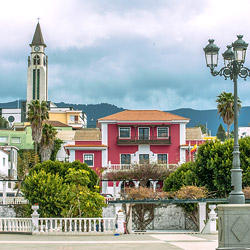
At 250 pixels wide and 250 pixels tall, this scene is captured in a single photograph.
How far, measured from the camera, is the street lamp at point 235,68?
16062mm

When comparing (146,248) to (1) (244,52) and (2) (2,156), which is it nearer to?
(1) (244,52)

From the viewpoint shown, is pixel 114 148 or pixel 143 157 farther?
pixel 143 157

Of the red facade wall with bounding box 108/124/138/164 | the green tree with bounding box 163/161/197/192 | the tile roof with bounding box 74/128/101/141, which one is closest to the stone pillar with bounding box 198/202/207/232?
the green tree with bounding box 163/161/197/192

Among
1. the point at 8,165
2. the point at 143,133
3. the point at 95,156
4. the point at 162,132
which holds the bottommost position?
the point at 8,165

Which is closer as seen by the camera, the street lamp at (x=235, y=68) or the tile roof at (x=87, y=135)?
the street lamp at (x=235, y=68)

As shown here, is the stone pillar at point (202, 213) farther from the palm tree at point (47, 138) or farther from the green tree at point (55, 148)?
the green tree at point (55, 148)

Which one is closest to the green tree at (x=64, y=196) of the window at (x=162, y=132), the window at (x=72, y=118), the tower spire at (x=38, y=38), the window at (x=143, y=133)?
the window at (x=143, y=133)

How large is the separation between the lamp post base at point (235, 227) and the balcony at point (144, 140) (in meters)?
49.3

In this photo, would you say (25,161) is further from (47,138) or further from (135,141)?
(135,141)

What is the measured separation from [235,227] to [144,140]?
4957 centimetres

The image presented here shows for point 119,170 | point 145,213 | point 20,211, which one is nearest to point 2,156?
point 119,170

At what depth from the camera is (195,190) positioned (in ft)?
117

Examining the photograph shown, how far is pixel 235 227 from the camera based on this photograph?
1507 centimetres

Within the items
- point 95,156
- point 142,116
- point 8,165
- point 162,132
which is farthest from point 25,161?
point 162,132
